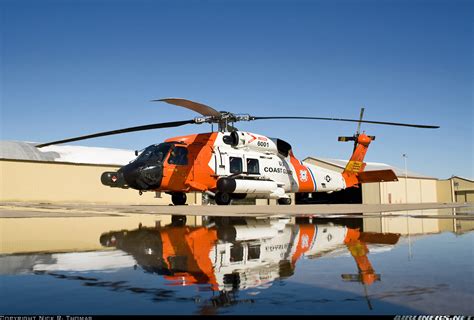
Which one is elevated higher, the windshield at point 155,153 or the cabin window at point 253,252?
the windshield at point 155,153

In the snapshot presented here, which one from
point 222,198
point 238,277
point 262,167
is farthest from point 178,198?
point 238,277

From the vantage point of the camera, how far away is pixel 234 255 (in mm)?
4277

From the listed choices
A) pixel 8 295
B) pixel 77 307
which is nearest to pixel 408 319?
pixel 77 307

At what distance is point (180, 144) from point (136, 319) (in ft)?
57.5

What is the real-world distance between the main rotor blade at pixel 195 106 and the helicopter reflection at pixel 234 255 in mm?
9206

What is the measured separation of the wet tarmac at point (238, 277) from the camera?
240 cm

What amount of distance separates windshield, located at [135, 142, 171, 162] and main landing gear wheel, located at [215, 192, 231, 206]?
10.6 feet

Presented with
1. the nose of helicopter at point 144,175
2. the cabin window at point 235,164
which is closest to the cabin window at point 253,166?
the cabin window at point 235,164

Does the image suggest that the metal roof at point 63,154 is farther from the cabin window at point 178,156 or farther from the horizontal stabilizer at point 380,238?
the horizontal stabilizer at point 380,238

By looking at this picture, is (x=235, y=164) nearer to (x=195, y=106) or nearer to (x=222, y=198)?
(x=222, y=198)

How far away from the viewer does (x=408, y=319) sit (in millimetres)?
2156

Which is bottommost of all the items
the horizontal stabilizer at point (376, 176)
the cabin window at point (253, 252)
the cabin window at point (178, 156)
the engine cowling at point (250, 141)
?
the cabin window at point (253, 252)

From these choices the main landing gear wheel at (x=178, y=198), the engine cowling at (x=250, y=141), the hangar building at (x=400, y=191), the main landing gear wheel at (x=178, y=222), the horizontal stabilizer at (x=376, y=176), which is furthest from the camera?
the hangar building at (x=400, y=191)

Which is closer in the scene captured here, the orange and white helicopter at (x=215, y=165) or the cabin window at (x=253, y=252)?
A: the cabin window at (x=253, y=252)
